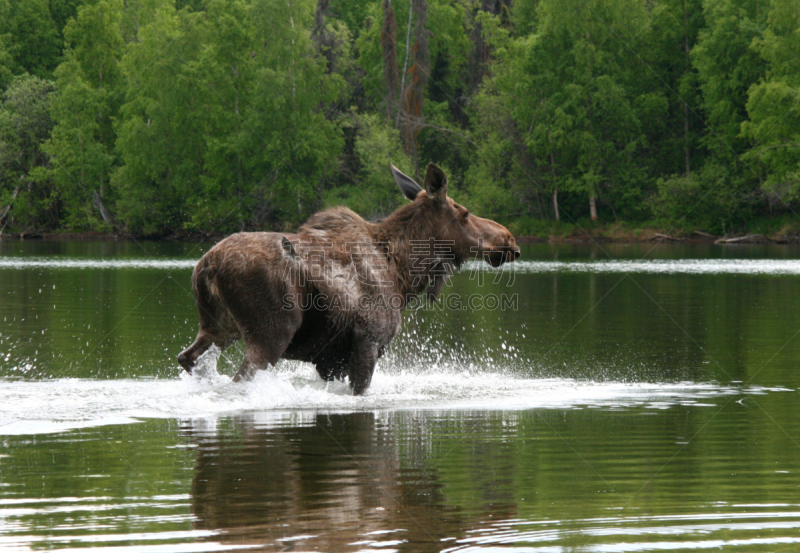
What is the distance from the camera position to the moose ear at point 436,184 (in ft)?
32.5

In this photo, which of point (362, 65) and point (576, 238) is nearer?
point (576, 238)

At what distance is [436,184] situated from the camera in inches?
394

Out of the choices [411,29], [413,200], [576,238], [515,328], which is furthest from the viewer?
[411,29]

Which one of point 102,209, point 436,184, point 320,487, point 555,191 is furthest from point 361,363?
point 102,209

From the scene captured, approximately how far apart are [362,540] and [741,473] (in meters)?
3.01

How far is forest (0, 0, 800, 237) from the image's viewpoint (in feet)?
200

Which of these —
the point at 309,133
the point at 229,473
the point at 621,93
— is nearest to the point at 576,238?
the point at 621,93

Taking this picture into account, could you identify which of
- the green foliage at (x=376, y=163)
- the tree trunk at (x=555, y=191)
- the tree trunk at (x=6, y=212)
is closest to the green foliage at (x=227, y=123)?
the green foliage at (x=376, y=163)

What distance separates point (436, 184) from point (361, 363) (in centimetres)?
193

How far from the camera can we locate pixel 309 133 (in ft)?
208

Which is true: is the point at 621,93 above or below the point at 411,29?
below

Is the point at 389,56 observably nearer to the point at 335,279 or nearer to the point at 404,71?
the point at 404,71

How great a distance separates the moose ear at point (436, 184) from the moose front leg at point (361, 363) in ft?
5.41

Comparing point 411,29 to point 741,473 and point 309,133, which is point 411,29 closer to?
point 309,133
